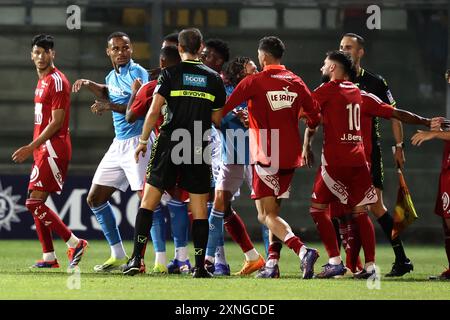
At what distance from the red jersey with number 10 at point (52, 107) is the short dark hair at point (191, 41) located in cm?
164

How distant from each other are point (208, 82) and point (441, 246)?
21.0 ft

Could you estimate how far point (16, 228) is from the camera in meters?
15.0

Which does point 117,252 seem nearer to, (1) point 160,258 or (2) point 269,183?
(1) point 160,258

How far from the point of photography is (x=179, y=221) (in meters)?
10.7

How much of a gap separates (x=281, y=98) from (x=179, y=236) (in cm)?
164

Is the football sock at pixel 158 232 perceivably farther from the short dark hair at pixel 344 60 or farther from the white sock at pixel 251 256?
the short dark hair at pixel 344 60

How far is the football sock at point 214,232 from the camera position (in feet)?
35.0

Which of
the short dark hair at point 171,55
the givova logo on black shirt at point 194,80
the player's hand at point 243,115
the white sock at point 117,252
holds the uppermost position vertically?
the short dark hair at point 171,55

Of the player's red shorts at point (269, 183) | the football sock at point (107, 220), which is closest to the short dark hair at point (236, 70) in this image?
the player's red shorts at point (269, 183)

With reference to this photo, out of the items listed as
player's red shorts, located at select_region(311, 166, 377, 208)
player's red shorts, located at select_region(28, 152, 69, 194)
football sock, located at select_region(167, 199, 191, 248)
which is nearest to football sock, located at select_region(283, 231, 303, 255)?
player's red shorts, located at select_region(311, 166, 377, 208)

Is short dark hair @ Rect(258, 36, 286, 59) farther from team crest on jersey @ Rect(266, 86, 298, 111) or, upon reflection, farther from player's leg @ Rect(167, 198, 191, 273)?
player's leg @ Rect(167, 198, 191, 273)

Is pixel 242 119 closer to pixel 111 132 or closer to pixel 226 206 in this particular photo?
pixel 226 206

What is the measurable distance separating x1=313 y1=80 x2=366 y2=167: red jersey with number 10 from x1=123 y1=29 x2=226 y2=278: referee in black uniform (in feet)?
2.95

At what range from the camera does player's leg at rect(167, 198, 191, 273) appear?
10.5m
